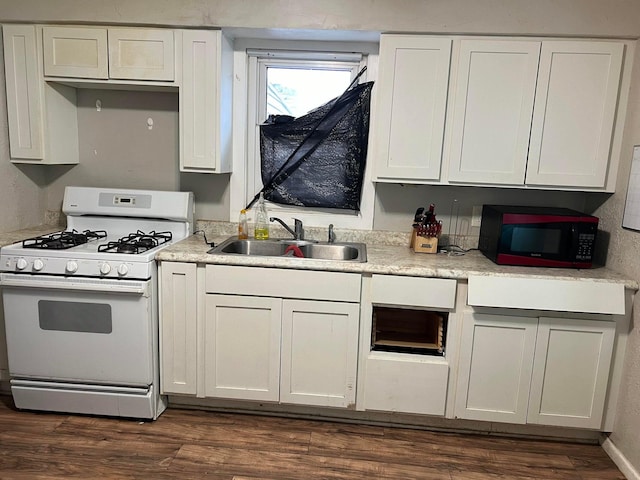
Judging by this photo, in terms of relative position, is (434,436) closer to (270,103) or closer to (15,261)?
(270,103)

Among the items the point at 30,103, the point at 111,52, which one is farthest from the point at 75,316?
the point at 111,52

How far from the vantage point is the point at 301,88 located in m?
2.95

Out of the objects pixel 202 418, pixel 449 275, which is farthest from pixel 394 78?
pixel 202 418

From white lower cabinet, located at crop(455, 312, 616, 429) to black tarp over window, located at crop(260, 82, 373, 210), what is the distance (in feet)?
3.60

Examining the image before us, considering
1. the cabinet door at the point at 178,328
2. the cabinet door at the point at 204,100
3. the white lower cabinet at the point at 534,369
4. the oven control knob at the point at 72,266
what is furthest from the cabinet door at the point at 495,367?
the oven control knob at the point at 72,266

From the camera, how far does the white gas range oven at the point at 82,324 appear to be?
2404mm

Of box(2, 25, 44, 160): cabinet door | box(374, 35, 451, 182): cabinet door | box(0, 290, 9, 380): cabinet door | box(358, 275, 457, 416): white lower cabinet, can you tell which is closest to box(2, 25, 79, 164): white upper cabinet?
box(2, 25, 44, 160): cabinet door

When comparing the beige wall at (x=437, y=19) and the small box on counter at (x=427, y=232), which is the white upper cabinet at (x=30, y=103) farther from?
the small box on counter at (x=427, y=232)

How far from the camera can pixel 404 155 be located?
2611 millimetres

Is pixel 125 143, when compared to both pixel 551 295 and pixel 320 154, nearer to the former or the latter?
pixel 320 154

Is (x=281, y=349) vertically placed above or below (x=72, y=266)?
below

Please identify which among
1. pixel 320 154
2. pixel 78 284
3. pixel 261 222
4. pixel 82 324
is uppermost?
pixel 320 154

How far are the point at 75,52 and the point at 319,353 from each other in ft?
6.84

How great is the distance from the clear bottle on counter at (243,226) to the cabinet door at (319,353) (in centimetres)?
67
